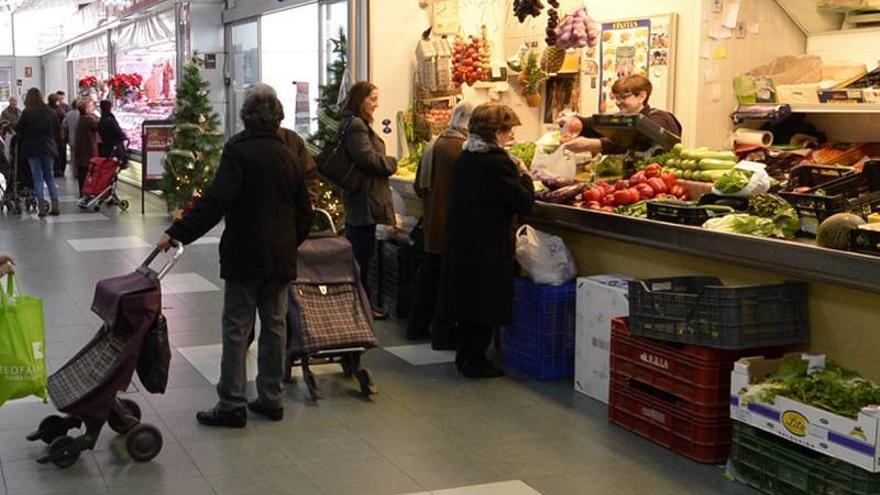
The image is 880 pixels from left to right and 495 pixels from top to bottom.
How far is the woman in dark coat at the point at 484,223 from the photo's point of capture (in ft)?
19.7

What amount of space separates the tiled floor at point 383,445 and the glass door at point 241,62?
8.48 meters

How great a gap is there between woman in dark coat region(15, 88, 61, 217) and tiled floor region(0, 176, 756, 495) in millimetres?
7502

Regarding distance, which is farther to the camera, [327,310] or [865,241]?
[327,310]

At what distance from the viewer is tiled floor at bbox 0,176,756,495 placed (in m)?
4.54

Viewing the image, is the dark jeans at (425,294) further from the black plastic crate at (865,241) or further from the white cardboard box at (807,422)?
the black plastic crate at (865,241)

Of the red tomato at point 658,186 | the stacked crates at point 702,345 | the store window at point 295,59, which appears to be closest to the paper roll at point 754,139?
the red tomato at point 658,186

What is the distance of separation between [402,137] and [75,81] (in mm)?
23358

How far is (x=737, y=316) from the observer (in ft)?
15.4

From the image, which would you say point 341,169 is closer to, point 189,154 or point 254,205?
point 254,205

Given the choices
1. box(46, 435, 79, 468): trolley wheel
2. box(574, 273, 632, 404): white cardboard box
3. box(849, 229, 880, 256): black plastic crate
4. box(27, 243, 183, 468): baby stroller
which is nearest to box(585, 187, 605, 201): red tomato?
box(574, 273, 632, 404): white cardboard box

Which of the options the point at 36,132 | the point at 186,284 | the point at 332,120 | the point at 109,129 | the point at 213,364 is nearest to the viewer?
the point at 213,364

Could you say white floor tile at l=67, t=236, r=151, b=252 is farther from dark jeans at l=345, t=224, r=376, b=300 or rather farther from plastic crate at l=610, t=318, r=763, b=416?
plastic crate at l=610, t=318, r=763, b=416

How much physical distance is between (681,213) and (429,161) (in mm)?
2012

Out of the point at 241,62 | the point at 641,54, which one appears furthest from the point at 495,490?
the point at 241,62
